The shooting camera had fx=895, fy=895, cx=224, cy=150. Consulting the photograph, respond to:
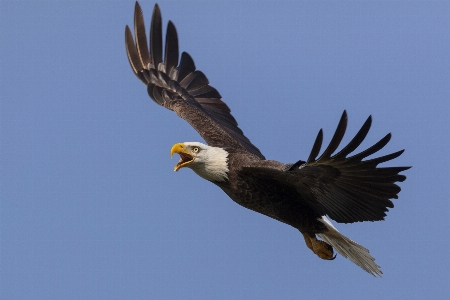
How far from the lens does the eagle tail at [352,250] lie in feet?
27.8

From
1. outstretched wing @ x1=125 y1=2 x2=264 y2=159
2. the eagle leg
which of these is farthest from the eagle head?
outstretched wing @ x1=125 y1=2 x2=264 y2=159

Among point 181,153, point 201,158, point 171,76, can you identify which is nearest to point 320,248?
point 201,158

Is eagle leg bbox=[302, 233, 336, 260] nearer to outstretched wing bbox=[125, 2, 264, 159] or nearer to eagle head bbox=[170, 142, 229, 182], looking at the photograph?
eagle head bbox=[170, 142, 229, 182]

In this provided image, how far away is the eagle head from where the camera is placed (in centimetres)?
810

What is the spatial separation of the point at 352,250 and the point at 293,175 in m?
1.57

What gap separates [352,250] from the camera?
8.55 meters

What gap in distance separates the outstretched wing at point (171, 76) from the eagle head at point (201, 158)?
162 centimetres

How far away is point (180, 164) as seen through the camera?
815cm

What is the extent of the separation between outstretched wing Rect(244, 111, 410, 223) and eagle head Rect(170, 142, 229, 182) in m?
0.48

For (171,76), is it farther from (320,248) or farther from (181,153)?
(320,248)

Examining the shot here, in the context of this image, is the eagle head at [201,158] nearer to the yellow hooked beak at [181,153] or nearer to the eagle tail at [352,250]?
the yellow hooked beak at [181,153]

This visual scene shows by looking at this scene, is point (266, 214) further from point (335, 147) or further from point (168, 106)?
point (168, 106)

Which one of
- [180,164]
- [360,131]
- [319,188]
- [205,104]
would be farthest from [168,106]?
[360,131]

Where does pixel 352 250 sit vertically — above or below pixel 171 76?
below
